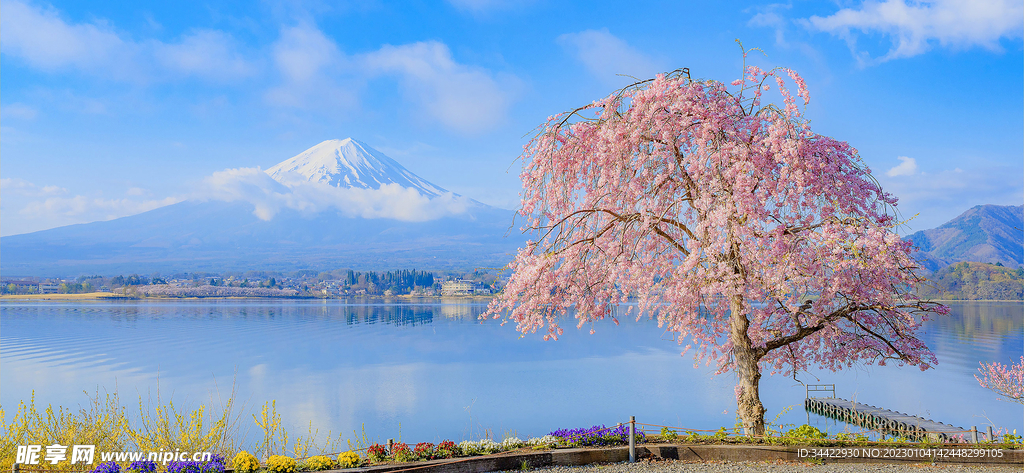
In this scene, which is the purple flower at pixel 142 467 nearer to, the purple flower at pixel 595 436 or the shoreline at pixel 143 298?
the purple flower at pixel 595 436

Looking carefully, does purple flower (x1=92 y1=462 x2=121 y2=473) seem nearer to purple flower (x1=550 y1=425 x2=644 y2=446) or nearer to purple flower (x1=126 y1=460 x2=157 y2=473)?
purple flower (x1=126 y1=460 x2=157 y2=473)

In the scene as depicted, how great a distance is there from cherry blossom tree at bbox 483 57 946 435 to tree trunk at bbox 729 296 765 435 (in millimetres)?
20

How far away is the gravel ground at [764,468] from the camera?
22.1 feet

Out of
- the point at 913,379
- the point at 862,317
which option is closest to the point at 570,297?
the point at 862,317

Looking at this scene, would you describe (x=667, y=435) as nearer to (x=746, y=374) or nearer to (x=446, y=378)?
(x=746, y=374)

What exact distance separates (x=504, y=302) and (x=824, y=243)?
13.0 feet

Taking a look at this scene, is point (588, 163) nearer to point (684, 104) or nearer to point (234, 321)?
point (684, 104)

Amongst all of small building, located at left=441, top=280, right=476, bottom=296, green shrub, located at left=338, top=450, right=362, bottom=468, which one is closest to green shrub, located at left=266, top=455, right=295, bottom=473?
green shrub, located at left=338, top=450, right=362, bottom=468

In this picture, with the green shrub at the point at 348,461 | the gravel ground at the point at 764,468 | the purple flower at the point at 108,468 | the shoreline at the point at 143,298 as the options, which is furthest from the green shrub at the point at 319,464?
the shoreline at the point at 143,298

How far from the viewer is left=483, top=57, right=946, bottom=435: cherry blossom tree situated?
7.41 metres

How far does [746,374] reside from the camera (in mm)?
8523

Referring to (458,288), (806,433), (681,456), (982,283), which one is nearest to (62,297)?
(458,288)

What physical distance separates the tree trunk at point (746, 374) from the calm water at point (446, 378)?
728 cm

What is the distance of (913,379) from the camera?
30.8 m
